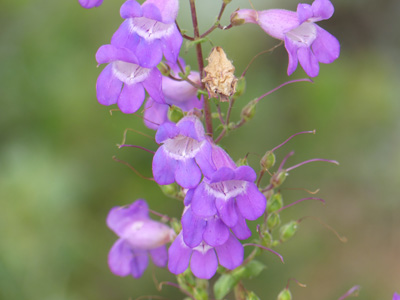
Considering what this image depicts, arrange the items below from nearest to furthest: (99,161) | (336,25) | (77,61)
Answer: (99,161) < (77,61) < (336,25)

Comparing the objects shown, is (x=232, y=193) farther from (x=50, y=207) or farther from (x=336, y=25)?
(x=336, y=25)

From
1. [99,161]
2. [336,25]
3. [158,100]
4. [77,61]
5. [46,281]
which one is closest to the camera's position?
[158,100]

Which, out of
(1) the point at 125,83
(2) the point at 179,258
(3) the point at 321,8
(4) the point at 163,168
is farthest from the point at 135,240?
(3) the point at 321,8

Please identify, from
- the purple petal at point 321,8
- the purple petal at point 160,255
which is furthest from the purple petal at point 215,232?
the purple petal at point 321,8

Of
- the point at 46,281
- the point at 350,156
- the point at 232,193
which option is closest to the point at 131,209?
the point at 232,193

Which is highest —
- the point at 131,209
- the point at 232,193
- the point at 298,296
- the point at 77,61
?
the point at 232,193

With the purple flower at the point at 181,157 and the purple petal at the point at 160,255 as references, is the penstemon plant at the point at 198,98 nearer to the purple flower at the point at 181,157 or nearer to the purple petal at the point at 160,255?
the purple flower at the point at 181,157

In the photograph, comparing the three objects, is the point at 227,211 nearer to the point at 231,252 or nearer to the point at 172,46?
the point at 231,252

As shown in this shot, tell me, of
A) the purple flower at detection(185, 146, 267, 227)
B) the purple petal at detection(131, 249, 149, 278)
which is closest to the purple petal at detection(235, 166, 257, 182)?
the purple flower at detection(185, 146, 267, 227)
